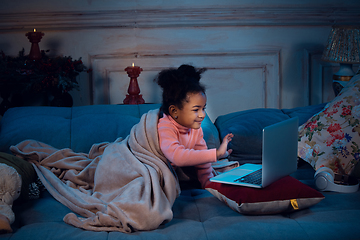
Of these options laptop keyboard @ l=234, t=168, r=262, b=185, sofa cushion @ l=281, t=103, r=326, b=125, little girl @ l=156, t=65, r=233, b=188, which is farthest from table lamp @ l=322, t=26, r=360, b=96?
laptop keyboard @ l=234, t=168, r=262, b=185

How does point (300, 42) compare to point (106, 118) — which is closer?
point (106, 118)

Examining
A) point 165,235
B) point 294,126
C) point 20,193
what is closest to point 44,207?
point 20,193

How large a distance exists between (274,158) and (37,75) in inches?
66.0

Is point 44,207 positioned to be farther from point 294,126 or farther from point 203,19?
point 203,19

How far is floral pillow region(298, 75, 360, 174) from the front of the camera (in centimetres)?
158

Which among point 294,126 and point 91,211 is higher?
point 294,126

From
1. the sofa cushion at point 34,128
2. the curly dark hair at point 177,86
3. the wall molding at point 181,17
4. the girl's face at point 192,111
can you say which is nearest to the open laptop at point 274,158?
the girl's face at point 192,111

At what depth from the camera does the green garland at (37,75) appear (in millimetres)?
2178

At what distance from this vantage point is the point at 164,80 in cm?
150

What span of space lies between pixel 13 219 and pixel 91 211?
25 cm

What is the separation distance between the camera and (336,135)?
5.37 ft

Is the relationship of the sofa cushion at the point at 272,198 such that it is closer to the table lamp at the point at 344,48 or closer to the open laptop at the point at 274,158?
the open laptop at the point at 274,158

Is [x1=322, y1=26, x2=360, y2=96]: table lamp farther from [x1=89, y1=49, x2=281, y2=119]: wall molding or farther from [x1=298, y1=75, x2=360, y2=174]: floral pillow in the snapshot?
[x1=298, y1=75, x2=360, y2=174]: floral pillow

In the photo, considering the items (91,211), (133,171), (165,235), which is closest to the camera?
(165,235)
